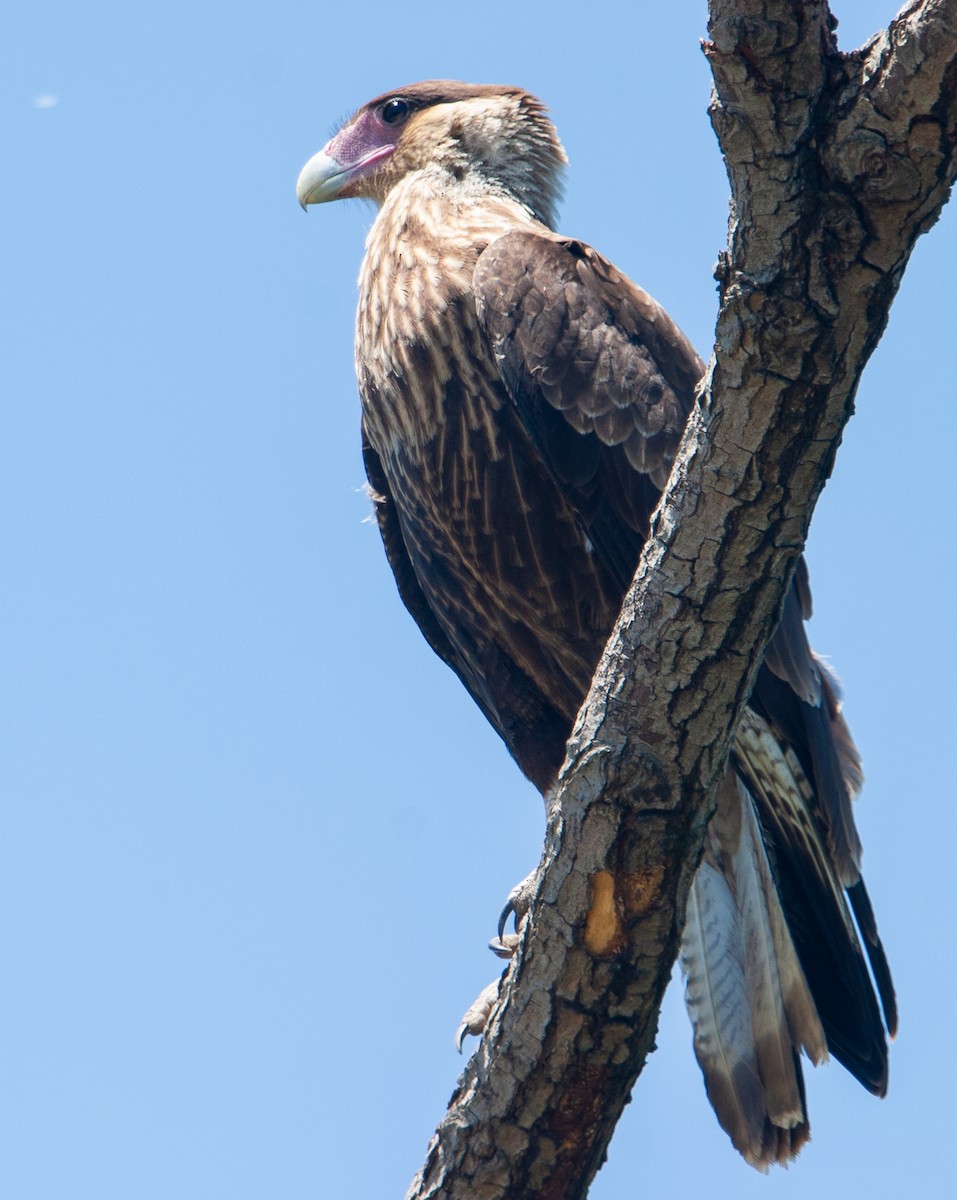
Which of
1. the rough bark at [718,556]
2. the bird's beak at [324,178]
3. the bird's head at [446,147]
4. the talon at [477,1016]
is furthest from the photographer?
the bird's beak at [324,178]

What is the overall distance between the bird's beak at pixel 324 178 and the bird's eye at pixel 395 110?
224mm

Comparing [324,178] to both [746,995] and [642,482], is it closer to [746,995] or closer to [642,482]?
[642,482]

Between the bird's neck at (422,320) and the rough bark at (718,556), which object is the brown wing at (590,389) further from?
the rough bark at (718,556)

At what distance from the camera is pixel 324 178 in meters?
4.74

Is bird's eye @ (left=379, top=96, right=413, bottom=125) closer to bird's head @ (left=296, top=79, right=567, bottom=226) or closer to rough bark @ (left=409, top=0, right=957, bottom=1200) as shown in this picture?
bird's head @ (left=296, top=79, right=567, bottom=226)

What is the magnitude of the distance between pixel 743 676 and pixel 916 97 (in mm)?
1005

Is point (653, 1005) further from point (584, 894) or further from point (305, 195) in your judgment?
point (305, 195)

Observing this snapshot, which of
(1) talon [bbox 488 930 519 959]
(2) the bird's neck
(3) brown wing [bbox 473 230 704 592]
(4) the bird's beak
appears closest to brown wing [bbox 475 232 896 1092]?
(3) brown wing [bbox 473 230 704 592]

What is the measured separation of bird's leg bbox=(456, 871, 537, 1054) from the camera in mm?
3336

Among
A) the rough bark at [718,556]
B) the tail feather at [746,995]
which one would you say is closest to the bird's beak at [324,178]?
the tail feather at [746,995]

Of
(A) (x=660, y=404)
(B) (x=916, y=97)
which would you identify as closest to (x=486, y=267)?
(A) (x=660, y=404)

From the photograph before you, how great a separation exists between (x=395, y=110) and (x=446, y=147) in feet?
1.13

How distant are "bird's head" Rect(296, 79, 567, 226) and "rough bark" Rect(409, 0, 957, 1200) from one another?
236 cm

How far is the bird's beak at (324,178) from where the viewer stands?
4.74 metres
